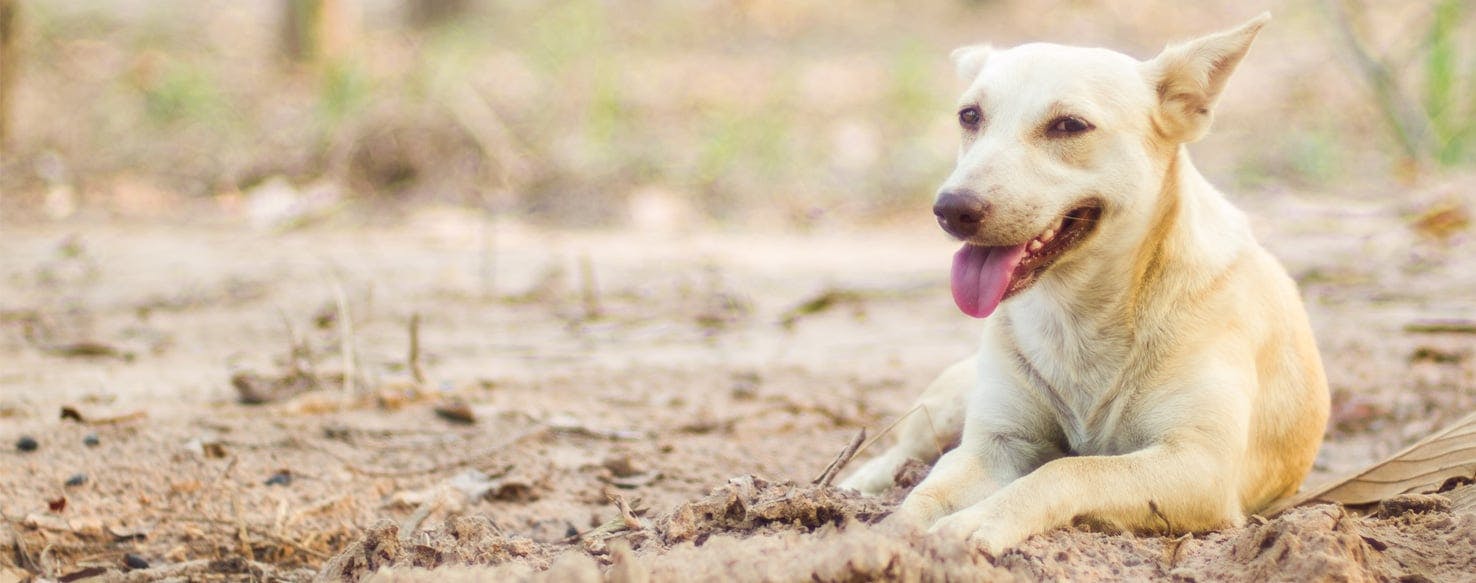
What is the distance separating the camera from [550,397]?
5031 mm

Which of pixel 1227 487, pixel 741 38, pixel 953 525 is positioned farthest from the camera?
pixel 741 38

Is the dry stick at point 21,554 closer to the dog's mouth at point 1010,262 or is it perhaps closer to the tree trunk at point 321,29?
the dog's mouth at point 1010,262

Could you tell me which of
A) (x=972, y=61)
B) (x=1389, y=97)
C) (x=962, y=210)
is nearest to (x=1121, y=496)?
(x=962, y=210)

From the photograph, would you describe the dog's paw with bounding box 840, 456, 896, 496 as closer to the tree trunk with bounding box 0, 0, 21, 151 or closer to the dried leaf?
the dried leaf

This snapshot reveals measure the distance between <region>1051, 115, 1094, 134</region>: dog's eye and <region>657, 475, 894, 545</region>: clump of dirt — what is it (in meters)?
1.14

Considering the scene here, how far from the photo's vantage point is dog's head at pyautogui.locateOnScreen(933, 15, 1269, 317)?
10.9 feet

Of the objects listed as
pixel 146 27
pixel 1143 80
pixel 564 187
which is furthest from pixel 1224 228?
pixel 146 27

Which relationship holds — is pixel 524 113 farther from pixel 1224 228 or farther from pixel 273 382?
pixel 1224 228

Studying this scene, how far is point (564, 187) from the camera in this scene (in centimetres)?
985

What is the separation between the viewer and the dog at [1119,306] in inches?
129

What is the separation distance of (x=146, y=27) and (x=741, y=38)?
273 inches

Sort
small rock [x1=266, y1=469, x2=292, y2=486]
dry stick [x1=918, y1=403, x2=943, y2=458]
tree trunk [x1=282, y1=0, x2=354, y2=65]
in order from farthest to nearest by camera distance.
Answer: tree trunk [x1=282, y1=0, x2=354, y2=65], dry stick [x1=918, y1=403, x2=943, y2=458], small rock [x1=266, y1=469, x2=292, y2=486]

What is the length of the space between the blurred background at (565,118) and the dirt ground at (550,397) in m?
0.83

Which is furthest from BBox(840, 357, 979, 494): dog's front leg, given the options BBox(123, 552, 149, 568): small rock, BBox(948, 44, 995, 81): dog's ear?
BBox(123, 552, 149, 568): small rock
